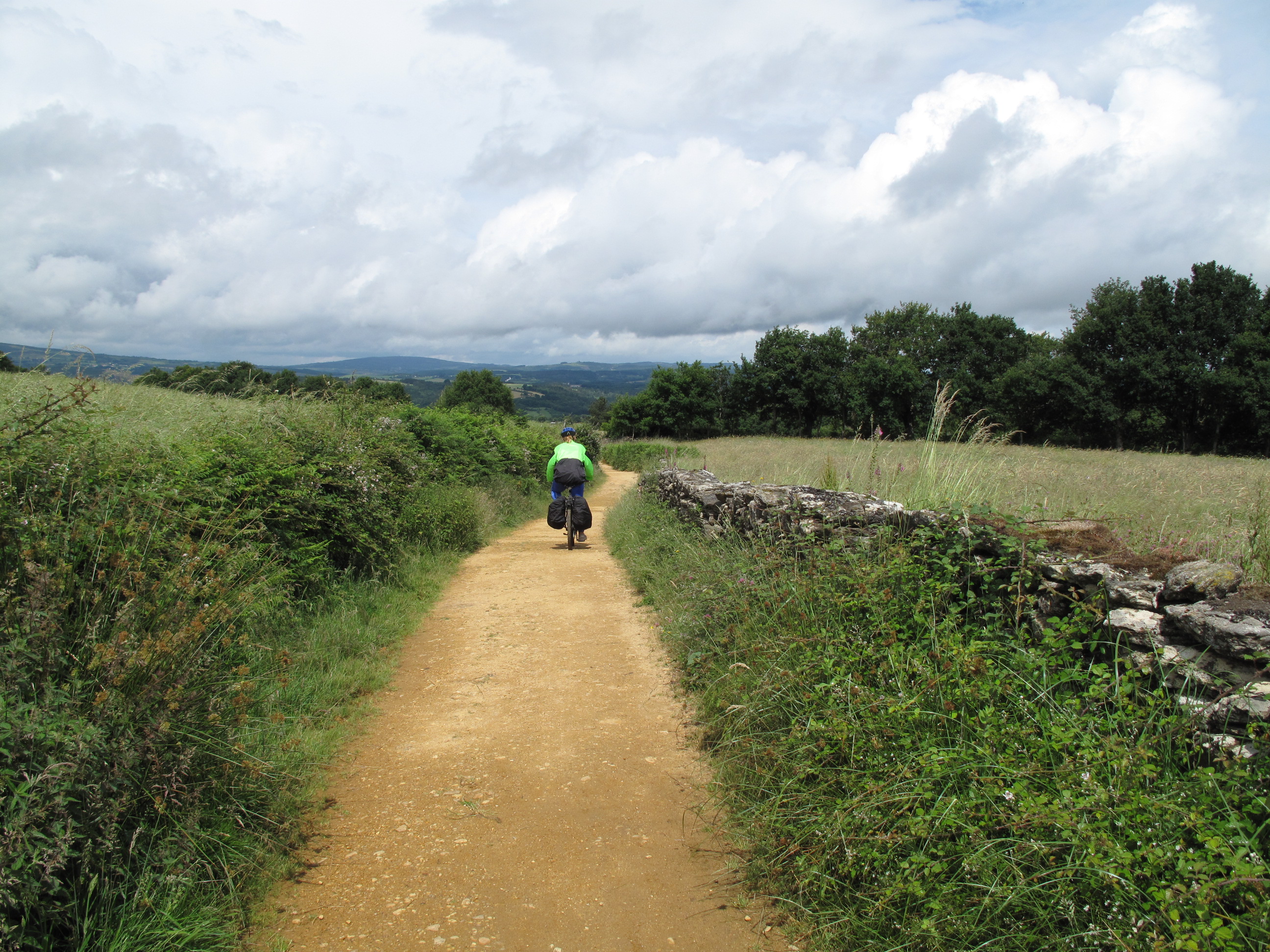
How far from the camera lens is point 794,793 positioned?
3.16m

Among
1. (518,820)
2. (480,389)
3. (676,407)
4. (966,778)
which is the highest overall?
(480,389)

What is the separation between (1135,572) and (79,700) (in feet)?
15.1

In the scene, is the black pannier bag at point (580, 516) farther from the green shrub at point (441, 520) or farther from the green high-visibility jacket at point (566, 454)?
the green shrub at point (441, 520)

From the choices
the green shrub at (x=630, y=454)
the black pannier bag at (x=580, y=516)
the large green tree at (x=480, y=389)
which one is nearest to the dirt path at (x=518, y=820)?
the black pannier bag at (x=580, y=516)

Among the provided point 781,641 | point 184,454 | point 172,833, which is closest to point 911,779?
point 781,641

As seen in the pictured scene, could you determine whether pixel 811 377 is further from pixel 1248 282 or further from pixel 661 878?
pixel 661 878

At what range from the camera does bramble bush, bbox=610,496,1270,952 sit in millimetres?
2098

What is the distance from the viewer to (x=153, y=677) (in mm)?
2643

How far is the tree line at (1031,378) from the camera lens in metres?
37.9

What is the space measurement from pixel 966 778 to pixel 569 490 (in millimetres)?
8944

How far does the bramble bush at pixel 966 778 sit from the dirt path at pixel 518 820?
415 millimetres

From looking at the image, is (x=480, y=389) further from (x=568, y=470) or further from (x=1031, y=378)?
(x=568, y=470)

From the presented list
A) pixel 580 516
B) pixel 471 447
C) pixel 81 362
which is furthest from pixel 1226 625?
pixel 471 447

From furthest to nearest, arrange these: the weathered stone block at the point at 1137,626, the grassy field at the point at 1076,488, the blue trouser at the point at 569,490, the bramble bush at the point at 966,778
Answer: the blue trouser at the point at 569,490, the grassy field at the point at 1076,488, the weathered stone block at the point at 1137,626, the bramble bush at the point at 966,778
